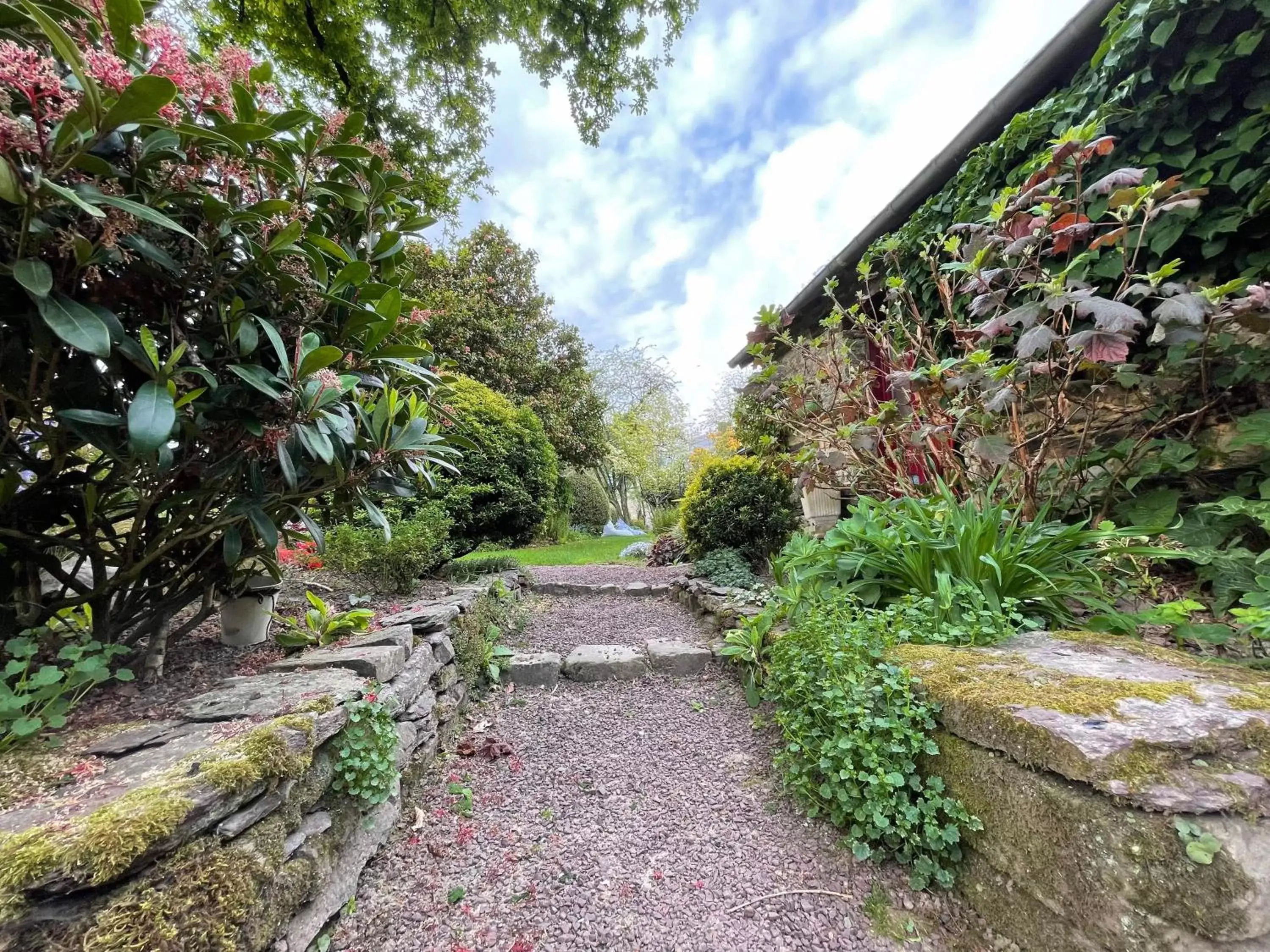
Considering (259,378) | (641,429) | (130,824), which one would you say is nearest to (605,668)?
(130,824)

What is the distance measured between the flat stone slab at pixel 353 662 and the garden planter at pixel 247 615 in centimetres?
20

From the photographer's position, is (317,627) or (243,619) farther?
(317,627)

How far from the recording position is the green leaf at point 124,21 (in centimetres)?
96

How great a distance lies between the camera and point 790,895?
127 centimetres

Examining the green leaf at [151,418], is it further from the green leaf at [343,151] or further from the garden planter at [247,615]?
the garden planter at [247,615]

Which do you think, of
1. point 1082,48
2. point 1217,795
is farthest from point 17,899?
point 1082,48

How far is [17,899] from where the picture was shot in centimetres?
66

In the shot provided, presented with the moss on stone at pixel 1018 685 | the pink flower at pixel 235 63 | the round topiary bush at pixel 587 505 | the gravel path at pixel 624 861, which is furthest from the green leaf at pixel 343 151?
the round topiary bush at pixel 587 505

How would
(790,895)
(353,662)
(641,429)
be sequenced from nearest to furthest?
(790,895) < (353,662) < (641,429)

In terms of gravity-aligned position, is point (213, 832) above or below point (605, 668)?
above

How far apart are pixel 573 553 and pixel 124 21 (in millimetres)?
6056

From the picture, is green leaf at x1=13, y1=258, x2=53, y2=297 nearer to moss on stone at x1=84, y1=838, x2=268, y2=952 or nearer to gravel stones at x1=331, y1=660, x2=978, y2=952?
moss on stone at x1=84, y1=838, x2=268, y2=952

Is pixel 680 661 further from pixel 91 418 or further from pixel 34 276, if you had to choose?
pixel 34 276

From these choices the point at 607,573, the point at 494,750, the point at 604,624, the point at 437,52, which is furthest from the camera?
the point at 607,573
